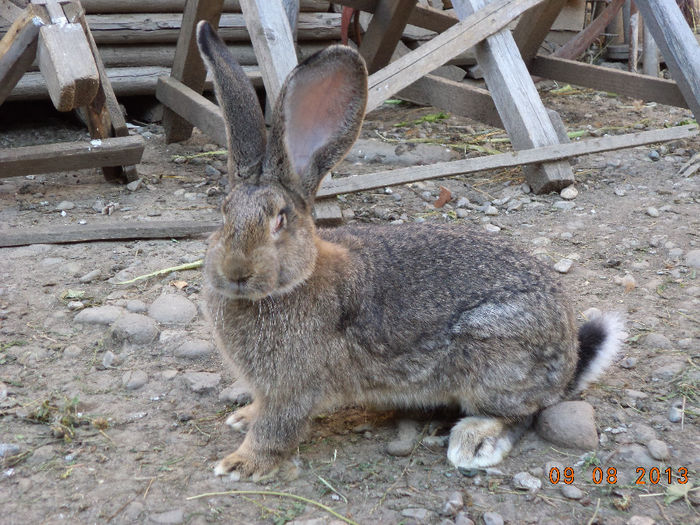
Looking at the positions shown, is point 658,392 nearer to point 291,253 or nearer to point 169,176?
point 291,253

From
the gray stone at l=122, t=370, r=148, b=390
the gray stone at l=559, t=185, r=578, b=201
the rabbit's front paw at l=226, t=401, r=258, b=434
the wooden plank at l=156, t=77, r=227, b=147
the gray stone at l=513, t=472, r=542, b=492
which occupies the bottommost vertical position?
the rabbit's front paw at l=226, t=401, r=258, b=434

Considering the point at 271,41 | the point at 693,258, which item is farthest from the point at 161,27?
the point at 693,258

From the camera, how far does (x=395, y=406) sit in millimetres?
3268

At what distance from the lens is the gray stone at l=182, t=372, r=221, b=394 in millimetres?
3445

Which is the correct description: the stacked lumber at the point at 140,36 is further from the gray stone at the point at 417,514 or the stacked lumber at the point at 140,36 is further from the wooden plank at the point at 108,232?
the gray stone at the point at 417,514

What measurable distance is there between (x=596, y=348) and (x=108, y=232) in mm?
3101

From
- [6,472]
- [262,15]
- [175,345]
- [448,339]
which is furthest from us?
[262,15]

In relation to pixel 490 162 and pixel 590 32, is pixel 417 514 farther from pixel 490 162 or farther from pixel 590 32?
pixel 590 32

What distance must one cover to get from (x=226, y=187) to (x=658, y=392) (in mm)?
3630

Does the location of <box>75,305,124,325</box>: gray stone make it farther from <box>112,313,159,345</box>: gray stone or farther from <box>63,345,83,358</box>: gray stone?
<box>63,345,83,358</box>: gray stone

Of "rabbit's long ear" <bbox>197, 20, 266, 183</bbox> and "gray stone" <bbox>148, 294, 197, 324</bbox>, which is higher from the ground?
"rabbit's long ear" <bbox>197, 20, 266, 183</bbox>

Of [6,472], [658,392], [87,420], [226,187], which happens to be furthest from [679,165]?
[6,472]

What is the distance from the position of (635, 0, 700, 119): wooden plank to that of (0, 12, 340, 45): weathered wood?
3.65 m

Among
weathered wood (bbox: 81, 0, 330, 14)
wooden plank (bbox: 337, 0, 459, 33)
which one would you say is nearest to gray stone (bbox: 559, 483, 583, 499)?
wooden plank (bbox: 337, 0, 459, 33)
